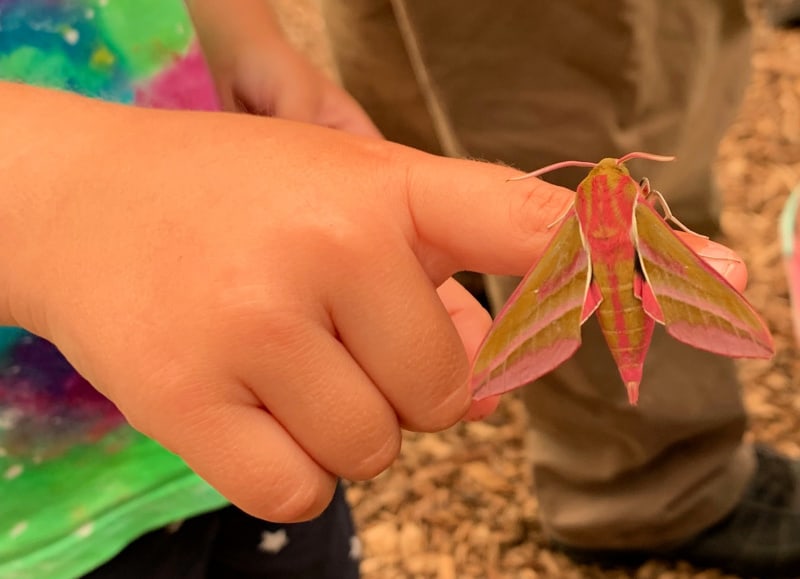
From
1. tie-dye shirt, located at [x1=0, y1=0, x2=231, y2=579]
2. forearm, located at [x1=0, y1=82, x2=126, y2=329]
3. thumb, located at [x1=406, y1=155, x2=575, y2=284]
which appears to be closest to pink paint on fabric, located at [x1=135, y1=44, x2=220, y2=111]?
tie-dye shirt, located at [x1=0, y1=0, x2=231, y2=579]

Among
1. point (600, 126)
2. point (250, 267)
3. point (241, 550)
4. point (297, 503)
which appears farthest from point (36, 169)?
point (600, 126)

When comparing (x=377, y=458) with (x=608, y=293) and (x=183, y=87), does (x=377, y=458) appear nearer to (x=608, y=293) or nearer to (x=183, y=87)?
(x=608, y=293)

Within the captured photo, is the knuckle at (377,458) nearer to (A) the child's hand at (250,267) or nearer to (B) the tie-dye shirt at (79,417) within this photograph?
(A) the child's hand at (250,267)

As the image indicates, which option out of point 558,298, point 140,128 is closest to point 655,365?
point 558,298

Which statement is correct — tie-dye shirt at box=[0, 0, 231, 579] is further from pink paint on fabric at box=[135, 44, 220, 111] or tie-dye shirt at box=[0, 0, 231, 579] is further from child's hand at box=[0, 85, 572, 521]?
child's hand at box=[0, 85, 572, 521]

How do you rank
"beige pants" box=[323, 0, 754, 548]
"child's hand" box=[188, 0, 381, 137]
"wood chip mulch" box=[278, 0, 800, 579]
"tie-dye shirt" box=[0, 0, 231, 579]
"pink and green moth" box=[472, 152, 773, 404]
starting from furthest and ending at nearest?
1. "wood chip mulch" box=[278, 0, 800, 579]
2. "beige pants" box=[323, 0, 754, 548]
3. "child's hand" box=[188, 0, 381, 137]
4. "tie-dye shirt" box=[0, 0, 231, 579]
5. "pink and green moth" box=[472, 152, 773, 404]

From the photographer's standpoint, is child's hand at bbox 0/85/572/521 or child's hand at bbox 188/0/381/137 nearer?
child's hand at bbox 0/85/572/521
